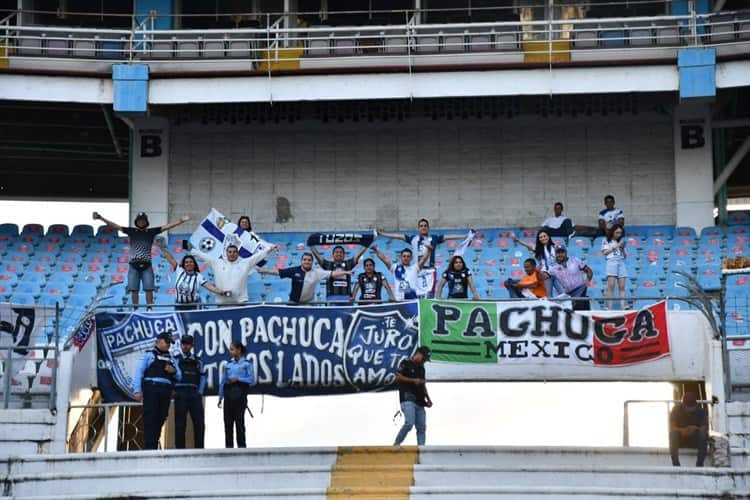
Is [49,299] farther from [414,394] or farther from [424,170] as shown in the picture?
[424,170]

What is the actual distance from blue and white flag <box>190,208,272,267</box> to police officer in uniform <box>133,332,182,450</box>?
3.02m

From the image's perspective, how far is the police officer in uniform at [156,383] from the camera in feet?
56.6

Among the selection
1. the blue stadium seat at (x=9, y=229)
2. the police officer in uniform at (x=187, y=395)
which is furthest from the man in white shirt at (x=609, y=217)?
the blue stadium seat at (x=9, y=229)

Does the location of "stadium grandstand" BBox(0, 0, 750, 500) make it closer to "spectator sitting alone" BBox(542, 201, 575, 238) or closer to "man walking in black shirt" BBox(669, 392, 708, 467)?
"spectator sitting alone" BBox(542, 201, 575, 238)

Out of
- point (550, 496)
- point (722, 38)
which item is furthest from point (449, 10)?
point (550, 496)

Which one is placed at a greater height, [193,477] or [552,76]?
[552,76]

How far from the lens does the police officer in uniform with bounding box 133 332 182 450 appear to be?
56.6 feet

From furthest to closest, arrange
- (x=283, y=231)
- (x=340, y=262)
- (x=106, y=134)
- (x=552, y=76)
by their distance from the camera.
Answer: (x=106, y=134) → (x=283, y=231) → (x=552, y=76) → (x=340, y=262)

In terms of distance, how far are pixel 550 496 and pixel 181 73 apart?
39.7ft

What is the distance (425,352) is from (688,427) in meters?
3.24

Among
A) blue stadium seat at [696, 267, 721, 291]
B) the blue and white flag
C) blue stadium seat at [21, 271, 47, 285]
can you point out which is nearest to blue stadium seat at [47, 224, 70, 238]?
blue stadium seat at [21, 271, 47, 285]

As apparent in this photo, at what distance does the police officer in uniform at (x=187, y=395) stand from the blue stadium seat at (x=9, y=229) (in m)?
Answer: 9.72

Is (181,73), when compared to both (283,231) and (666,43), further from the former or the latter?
(666,43)

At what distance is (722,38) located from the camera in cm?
2591
